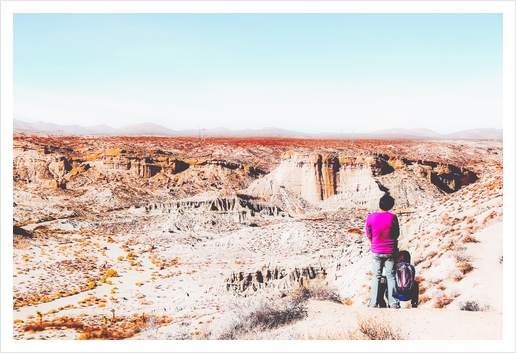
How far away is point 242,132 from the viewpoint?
1235cm

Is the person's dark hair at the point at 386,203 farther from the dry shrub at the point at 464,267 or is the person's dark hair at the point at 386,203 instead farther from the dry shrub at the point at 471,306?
the dry shrub at the point at 471,306

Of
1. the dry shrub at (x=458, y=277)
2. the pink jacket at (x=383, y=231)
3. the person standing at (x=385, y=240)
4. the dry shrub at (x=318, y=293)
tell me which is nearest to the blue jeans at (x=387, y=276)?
the person standing at (x=385, y=240)

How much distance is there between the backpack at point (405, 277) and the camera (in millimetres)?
7363

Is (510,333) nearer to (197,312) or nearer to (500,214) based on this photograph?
(500,214)

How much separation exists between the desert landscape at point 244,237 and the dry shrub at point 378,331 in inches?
0.7

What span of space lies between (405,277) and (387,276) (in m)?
0.30

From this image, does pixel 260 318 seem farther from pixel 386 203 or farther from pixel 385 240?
pixel 386 203

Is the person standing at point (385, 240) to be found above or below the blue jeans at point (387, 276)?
above

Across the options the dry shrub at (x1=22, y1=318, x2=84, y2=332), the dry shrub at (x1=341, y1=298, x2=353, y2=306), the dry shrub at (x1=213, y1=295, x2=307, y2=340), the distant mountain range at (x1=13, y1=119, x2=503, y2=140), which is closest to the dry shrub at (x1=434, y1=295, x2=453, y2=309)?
the dry shrub at (x1=341, y1=298, x2=353, y2=306)

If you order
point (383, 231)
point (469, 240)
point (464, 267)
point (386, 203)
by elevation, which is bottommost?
point (464, 267)

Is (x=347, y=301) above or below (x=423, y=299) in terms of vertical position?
below

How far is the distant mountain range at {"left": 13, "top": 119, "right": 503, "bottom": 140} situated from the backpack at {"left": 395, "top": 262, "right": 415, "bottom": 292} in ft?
16.8

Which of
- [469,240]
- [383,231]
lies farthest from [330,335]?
[469,240]

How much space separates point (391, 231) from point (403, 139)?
6.81 meters
